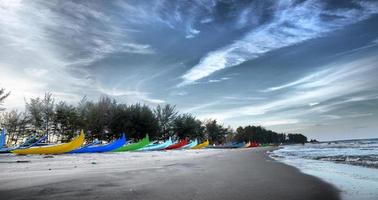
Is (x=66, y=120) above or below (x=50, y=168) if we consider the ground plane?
above

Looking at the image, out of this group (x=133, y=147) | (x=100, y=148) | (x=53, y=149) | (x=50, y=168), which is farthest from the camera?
(x=133, y=147)

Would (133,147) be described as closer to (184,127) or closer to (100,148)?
(100,148)

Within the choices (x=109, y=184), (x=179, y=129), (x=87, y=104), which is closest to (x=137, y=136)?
(x=87, y=104)

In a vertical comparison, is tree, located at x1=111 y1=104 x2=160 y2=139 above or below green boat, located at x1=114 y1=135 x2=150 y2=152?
above

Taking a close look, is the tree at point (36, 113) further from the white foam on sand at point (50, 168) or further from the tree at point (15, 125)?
the white foam on sand at point (50, 168)

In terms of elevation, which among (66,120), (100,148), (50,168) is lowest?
(50,168)

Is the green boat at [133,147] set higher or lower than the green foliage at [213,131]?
lower

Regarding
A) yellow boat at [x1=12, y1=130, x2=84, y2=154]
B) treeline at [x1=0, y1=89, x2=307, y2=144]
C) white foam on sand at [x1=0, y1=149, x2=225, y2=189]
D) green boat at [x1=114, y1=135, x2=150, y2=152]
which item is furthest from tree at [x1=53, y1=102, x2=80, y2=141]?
white foam on sand at [x1=0, y1=149, x2=225, y2=189]

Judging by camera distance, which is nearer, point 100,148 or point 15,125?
point 100,148

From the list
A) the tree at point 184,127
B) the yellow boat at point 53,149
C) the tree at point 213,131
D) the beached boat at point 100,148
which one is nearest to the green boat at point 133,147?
the beached boat at point 100,148

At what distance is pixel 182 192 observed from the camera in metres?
5.19

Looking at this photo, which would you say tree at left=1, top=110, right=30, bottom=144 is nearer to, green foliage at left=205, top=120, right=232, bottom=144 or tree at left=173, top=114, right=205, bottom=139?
tree at left=173, top=114, right=205, bottom=139

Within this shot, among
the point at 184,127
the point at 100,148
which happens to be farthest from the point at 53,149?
the point at 184,127

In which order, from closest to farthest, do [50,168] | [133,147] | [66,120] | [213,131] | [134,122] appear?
[50,168] < [133,147] < [66,120] < [134,122] < [213,131]
